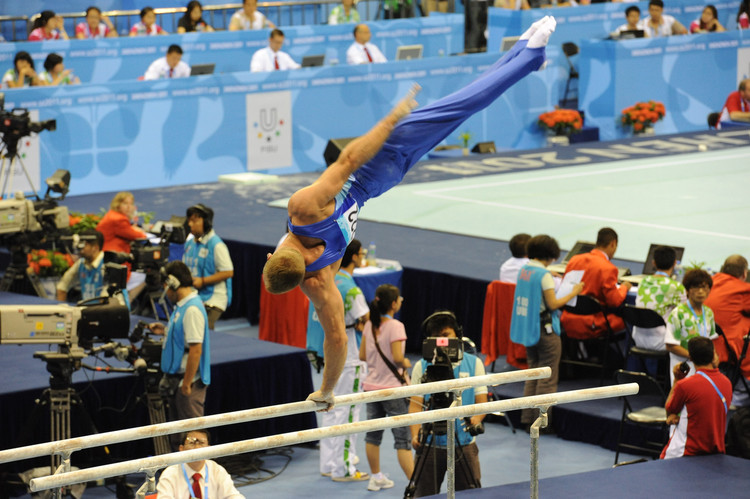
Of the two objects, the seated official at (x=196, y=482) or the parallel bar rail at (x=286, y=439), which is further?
the seated official at (x=196, y=482)

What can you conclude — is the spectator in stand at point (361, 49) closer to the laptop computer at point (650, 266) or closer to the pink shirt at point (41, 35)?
the pink shirt at point (41, 35)

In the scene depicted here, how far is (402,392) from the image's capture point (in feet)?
15.8

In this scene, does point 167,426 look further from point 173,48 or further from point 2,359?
point 173,48

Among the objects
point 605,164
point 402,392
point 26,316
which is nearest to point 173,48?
point 605,164

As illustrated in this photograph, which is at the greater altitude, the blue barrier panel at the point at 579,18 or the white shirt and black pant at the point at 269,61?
the blue barrier panel at the point at 579,18

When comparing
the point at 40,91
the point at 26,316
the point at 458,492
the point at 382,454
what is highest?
the point at 40,91

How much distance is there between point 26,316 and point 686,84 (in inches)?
508

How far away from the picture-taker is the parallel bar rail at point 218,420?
410cm

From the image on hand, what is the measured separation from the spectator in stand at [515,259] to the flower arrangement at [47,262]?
3.91m

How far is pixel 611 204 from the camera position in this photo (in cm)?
1238

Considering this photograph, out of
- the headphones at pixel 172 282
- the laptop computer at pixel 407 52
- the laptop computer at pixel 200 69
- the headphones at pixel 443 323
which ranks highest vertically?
the laptop computer at pixel 407 52

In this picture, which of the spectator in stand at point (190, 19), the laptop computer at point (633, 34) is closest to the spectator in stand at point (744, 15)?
the laptop computer at point (633, 34)

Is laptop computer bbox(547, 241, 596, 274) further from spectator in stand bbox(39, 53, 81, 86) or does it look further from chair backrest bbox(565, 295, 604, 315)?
spectator in stand bbox(39, 53, 81, 86)

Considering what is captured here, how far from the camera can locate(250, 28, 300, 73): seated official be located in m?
15.0
